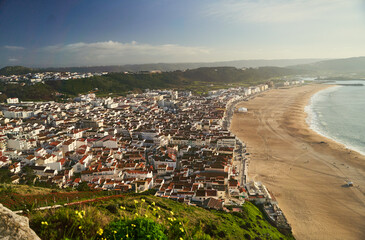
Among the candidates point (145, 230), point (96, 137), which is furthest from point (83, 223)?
point (96, 137)

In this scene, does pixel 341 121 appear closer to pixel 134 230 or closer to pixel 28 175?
pixel 28 175

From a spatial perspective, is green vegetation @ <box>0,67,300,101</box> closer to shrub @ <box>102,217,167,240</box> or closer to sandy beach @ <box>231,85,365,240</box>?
sandy beach @ <box>231,85,365,240</box>

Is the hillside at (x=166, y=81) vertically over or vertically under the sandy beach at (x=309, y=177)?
over

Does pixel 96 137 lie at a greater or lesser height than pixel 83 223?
lesser

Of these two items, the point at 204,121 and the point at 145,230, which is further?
the point at 204,121

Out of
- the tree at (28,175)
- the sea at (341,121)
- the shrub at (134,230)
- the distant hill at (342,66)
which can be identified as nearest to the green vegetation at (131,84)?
the sea at (341,121)

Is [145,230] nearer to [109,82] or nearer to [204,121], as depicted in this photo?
[204,121]

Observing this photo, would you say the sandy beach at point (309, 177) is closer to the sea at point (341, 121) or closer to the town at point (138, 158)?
the town at point (138, 158)
